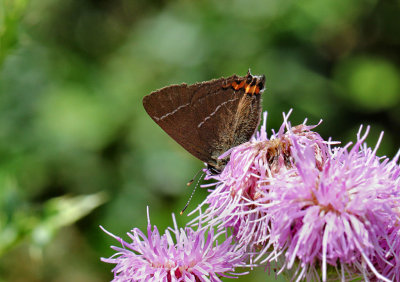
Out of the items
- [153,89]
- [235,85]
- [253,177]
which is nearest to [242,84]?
[235,85]

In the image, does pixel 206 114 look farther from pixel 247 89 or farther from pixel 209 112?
pixel 247 89

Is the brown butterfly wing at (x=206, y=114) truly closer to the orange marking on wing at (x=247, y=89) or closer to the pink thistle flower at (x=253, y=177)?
the orange marking on wing at (x=247, y=89)

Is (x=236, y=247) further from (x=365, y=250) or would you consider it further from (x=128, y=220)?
(x=128, y=220)

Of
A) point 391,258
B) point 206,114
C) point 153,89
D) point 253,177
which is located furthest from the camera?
point 153,89

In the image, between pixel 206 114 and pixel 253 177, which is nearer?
pixel 253 177

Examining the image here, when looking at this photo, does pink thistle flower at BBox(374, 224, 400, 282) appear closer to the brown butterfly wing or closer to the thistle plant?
the thistle plant

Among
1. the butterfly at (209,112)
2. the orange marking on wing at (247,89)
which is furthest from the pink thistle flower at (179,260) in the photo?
the orange marking on wing at (247,89)
